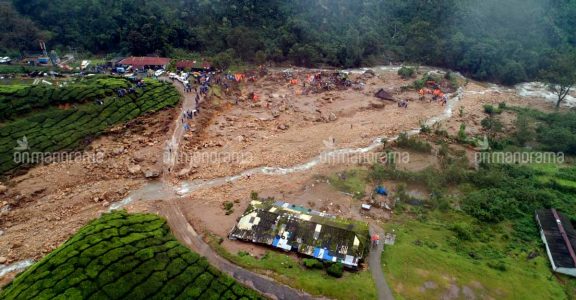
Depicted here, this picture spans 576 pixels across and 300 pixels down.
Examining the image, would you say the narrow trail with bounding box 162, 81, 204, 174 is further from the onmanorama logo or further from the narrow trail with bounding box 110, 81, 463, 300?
the onmanorama logo

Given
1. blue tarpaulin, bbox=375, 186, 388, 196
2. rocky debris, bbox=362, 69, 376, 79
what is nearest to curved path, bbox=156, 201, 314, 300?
blue tarpaulin, bbox=375, 186, 388, 196

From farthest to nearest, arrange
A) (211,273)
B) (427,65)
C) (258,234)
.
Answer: (427,65) < (258,234) < (211,273)

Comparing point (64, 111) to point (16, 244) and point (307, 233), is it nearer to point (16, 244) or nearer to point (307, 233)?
point (16, 244)

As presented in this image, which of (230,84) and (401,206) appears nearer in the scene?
(401,206)

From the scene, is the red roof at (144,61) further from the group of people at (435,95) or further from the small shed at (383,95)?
the group of people at (435,95)

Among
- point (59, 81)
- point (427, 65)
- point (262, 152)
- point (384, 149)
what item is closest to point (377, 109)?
point (384, 149)

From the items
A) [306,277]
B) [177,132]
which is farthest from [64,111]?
[306,277]

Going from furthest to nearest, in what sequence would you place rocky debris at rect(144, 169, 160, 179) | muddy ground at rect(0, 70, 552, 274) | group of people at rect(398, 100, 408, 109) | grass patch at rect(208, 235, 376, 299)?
group of people at rect(398, 100, 408, 109), rocky debris at rect(144, 169, 160, 179), muddy ground at rect(0, 70, 552, 274), grass patch at rect(208, 235, 376, 299)

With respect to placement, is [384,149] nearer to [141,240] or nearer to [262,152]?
[262,152]
